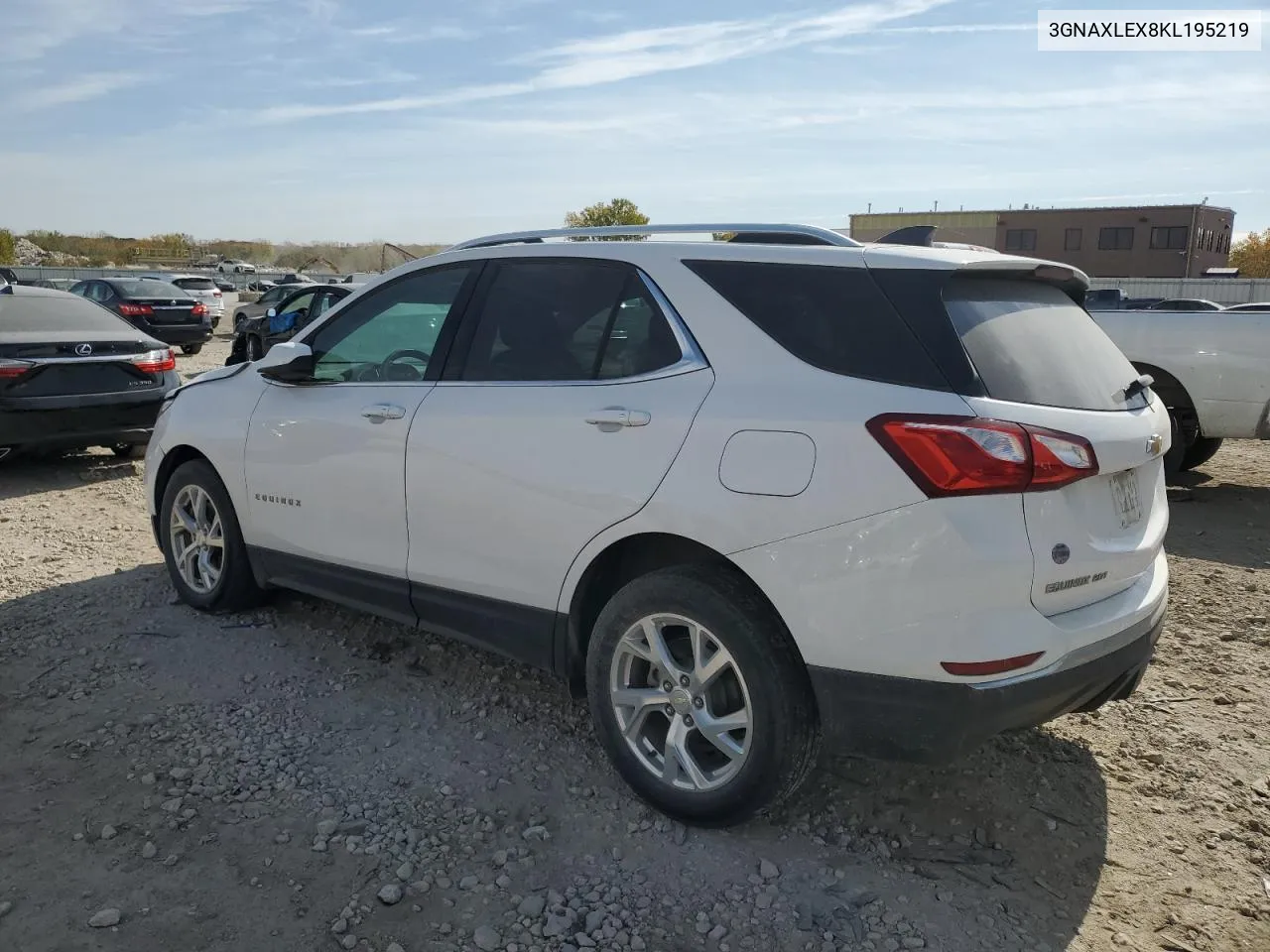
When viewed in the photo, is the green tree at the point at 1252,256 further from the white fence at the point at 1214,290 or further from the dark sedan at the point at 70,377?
the dark sedan at the point at 70,377

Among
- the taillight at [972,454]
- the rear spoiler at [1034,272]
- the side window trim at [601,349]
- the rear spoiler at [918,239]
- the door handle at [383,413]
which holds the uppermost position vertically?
the rear spoiler at [918,239]

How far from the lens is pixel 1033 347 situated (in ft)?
9.87

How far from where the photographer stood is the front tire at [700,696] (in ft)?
9.70

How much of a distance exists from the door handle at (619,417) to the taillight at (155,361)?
6.33 metres

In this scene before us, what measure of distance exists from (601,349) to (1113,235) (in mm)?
70521

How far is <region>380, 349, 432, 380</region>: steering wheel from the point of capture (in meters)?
4.05

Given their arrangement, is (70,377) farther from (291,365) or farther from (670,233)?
(670,233)

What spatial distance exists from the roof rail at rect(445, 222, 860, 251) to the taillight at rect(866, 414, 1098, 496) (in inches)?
28.8

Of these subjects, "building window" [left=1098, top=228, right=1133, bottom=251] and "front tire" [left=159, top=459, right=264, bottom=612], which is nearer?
"front tire" [left=159, top=459, right=264, bottom=612]

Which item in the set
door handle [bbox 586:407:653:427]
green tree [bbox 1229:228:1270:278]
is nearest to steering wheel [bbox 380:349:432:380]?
door handle [bbox 586:407:653:427]

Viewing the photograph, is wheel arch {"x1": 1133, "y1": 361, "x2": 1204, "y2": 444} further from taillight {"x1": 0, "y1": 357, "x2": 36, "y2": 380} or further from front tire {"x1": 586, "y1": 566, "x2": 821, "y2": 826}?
taillight {"x1": 0, "y1": 357, "x2": 36, "y2": 380}

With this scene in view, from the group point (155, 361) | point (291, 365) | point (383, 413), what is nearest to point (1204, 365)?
point (383, 413)

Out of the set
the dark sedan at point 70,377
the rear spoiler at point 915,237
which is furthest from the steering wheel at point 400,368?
the dark sedan at point 70,377

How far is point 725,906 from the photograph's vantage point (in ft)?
9.37
